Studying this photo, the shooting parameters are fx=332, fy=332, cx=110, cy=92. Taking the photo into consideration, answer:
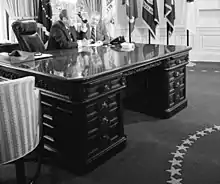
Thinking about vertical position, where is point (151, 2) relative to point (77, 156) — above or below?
above

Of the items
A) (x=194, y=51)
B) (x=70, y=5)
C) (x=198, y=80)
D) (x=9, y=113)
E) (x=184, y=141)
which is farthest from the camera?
(x=194, y=51)

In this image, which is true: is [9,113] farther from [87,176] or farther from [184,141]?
[184,141]

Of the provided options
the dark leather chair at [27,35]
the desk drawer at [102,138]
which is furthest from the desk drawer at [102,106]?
the dark leather chair at [27,35]

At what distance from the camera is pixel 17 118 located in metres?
2.12

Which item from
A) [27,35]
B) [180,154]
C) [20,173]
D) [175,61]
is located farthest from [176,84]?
[20,173]

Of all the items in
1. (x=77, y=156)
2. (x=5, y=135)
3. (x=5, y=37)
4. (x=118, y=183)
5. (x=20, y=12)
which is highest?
(x=20, y=12)

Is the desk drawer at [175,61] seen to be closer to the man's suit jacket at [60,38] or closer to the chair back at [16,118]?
the man's suit jacket at [60,38]

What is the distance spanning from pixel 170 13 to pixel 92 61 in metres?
4.37

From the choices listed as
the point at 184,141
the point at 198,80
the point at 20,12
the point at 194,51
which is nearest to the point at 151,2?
the point at 194,51

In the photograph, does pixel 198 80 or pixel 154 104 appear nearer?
pixel 154 104

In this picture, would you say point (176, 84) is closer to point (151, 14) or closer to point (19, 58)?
point (19, 58)

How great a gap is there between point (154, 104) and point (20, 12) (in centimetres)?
360

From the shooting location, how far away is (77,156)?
2.56 metres

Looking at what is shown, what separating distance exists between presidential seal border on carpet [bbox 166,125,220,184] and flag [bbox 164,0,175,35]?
3.96 metres
